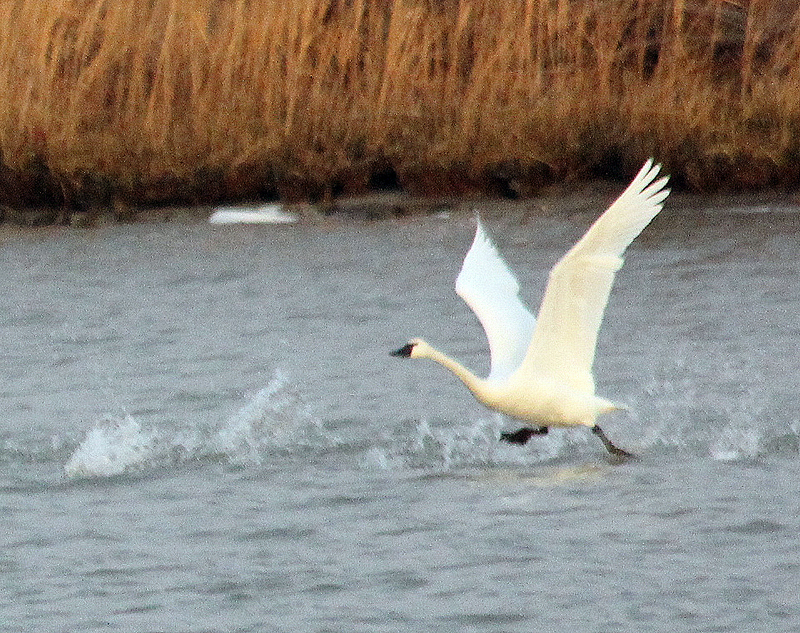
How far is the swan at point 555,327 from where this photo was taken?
20.2 feet

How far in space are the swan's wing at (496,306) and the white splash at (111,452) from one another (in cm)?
142

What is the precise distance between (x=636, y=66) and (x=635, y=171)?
3.23ft

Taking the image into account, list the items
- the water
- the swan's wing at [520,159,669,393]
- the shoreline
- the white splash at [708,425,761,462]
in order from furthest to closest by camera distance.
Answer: the shoreline < the white splash at [708,425,761,462] < the swan's wing at [520,159,669,393] < the water

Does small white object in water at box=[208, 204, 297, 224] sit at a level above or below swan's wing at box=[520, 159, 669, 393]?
below

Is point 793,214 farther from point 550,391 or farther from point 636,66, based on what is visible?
point 550,391

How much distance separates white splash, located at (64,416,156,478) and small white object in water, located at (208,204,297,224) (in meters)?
4.98

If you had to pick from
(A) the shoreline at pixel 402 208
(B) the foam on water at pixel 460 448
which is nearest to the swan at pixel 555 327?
(B) the foam on water at pixel 460 448

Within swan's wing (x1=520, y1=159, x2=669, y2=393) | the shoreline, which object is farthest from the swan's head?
the shoreline

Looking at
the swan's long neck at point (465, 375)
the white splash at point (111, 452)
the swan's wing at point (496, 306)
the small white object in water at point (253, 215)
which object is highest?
the swan's wing at point (496, 306)

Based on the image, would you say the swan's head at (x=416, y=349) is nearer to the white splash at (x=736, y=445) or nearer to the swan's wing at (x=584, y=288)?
the swan's wing at (x=584, y=288)

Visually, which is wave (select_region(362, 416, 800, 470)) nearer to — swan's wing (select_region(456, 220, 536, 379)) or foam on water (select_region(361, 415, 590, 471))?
foam on water (select_region(361, 415, 590, 471))

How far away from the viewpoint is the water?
5.54 metres

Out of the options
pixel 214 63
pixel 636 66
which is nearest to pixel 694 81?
pixel 636 66

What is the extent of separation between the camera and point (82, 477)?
277 inches
